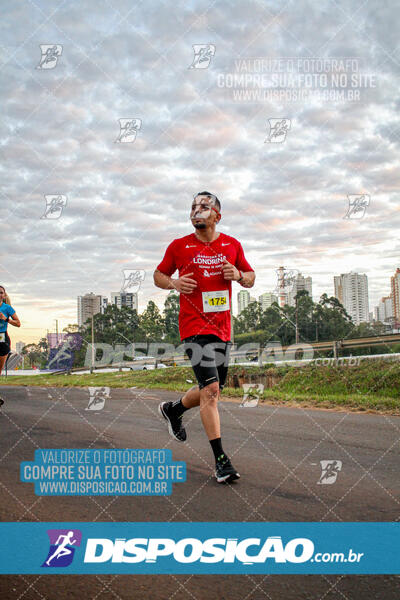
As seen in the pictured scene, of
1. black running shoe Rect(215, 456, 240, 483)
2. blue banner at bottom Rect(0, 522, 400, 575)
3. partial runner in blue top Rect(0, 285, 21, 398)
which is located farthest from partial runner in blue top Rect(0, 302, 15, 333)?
blue banner at bottom Rect(0, 522, 400, 575)

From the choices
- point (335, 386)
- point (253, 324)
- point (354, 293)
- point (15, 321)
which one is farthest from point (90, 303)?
point (253, 324)

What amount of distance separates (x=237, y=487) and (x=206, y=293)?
151cm

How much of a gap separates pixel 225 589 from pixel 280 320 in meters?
18.6

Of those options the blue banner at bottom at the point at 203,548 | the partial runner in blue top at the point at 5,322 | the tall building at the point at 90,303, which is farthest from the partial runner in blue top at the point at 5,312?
the blue banner at bottom at the point at 203,548

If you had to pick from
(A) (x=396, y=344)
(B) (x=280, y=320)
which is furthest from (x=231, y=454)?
(B) (x=280, y=320)

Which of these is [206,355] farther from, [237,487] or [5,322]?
[5,322]

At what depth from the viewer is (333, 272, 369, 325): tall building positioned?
15344 millimetres

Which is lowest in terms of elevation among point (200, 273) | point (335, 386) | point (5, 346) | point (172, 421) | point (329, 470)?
point (335, 386)

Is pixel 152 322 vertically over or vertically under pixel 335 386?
over

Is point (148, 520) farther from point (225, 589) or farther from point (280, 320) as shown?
point (280, 320)

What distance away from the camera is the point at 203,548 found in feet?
8.82

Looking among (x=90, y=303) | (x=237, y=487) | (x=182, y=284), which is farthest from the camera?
(x=90, y=303)

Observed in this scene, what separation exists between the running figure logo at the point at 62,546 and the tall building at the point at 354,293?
12719 mm

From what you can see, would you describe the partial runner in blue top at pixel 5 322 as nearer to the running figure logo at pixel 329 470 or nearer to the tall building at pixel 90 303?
the tall building at pixel 90 303
